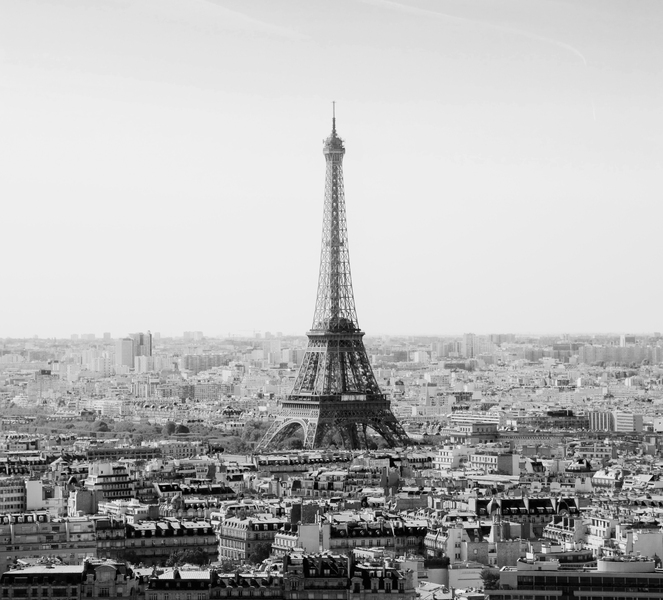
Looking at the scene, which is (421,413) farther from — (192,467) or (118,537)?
(118,537)

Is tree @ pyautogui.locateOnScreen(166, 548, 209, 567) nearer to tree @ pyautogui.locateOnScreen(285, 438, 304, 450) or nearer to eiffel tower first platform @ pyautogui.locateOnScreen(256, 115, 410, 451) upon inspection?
eiffel tower first platform @ pyautogui.locateOnScreen(256, 115, 410, 451)

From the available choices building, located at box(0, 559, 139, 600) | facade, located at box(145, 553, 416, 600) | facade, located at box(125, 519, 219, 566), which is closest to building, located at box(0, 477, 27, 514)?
facade, located at box(125, 519, 219, 566)

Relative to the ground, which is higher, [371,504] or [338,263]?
[338,263]

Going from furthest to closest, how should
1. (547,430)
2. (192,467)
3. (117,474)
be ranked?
1. (547,430)
2. (192,467)
3. (117,474)

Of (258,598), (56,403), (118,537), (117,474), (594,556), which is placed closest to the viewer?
(258,598)

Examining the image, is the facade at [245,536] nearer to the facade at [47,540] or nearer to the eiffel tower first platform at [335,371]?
→ the facade at [47,540]

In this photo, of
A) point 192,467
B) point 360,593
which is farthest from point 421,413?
point 360,593

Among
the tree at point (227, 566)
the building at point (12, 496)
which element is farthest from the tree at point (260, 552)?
the building at point (12, 496)
